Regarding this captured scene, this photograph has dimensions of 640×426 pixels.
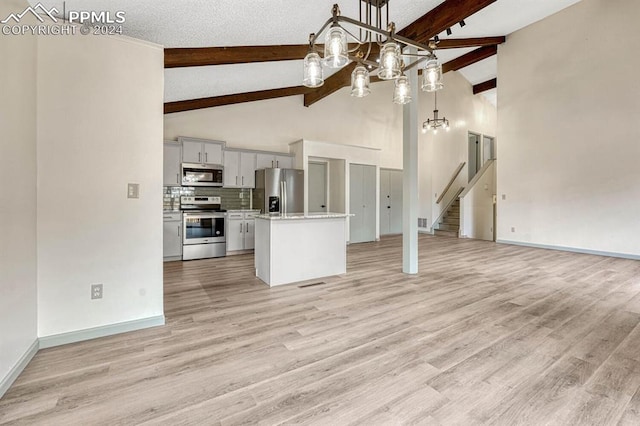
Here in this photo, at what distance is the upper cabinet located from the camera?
5.45 m

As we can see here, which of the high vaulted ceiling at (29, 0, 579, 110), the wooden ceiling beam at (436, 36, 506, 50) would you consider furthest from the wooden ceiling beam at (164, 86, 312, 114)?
the wooden ceiling beam at (436, 36, 506, 50)

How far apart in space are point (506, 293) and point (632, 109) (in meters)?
5.09

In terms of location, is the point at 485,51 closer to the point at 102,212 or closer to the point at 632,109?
the point at 632,109

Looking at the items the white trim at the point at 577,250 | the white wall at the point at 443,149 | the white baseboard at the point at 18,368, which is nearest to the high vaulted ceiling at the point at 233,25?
the white baseboard at the point at 18,368

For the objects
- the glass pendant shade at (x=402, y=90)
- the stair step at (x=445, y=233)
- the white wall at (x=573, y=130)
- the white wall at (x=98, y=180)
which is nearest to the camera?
the white wall at (x=98, y=180)

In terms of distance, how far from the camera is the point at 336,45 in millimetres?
2258

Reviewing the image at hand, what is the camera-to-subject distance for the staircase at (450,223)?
8.90 m

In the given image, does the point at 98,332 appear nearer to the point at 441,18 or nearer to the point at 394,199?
the point at 441,18

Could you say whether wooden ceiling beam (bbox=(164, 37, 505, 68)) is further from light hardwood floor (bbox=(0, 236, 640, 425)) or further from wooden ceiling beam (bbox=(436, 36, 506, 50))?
wooden ceiling beam (bbox=(436, 36, 506, 50))

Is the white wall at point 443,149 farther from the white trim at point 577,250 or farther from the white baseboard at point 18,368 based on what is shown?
the white baseboard at point 18,368

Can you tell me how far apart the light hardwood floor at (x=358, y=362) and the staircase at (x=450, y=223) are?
→ 5.26 metres

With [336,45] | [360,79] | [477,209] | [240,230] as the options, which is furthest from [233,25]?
[477,209]

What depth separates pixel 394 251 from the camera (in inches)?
248

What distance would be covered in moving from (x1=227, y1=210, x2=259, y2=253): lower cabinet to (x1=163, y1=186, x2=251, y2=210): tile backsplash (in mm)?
429
